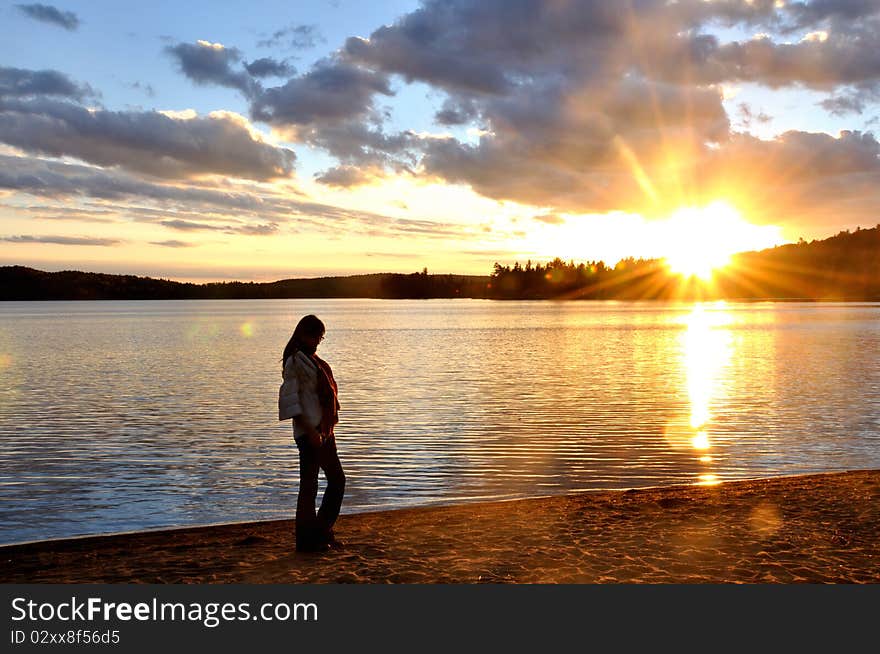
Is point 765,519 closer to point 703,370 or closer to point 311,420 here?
point 311,420

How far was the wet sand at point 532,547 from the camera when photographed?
8461 mm

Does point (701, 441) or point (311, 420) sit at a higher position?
point (311, 420)

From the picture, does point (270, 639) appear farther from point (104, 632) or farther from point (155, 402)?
point (155, 402)

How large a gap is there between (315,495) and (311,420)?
40.7 inches

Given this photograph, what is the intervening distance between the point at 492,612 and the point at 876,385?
3191cm

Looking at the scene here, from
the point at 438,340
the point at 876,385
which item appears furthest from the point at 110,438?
the point at 438,340

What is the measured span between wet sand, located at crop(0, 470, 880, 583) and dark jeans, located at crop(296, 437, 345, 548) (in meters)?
0.26

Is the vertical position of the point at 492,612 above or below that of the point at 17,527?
above

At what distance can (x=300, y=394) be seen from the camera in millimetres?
9070

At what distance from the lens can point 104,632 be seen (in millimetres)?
6992

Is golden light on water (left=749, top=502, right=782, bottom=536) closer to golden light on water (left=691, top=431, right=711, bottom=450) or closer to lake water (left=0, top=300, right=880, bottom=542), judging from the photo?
lake water (left=0, top=300, right=880, bottom=542)

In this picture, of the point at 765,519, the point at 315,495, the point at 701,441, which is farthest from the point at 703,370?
the point at 315,495

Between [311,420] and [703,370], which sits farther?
[703,370]

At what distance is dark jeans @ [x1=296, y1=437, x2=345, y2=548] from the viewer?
9363mm
